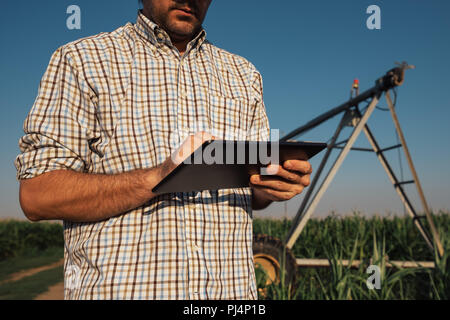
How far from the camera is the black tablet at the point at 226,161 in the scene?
97 centimetres

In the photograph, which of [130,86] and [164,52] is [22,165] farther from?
[164,52]

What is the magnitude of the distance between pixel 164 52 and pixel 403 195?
5370 millimetres

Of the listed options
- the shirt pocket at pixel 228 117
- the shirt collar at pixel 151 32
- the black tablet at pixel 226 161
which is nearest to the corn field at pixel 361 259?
the shirt pocket at pixel 228 117

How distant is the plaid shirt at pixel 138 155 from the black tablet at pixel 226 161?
→ 229 millimetres

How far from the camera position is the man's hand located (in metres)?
1.17

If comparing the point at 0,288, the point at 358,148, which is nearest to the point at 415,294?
the point at 358,148

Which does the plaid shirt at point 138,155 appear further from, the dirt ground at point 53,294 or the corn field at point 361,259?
the dirt ground at point 53,294

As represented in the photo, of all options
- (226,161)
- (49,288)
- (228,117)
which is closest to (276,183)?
(226,161)

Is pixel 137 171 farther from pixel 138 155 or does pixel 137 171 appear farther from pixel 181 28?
pixel 181 28

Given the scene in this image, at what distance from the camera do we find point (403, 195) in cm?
585

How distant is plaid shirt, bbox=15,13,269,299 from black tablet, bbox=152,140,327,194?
229mm

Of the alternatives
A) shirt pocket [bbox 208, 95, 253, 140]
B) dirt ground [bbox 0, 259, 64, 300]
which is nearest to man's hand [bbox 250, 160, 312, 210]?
shirt pocket [bbox 208, 95, 253, 140]

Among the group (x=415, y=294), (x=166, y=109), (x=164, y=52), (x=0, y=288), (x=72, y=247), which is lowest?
(x=0, y=288)

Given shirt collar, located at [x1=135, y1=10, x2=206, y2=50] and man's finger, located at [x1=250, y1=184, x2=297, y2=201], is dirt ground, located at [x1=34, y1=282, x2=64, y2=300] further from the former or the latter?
man's finger, located at [x1=250, y1=184, x2=297, y2=201]
